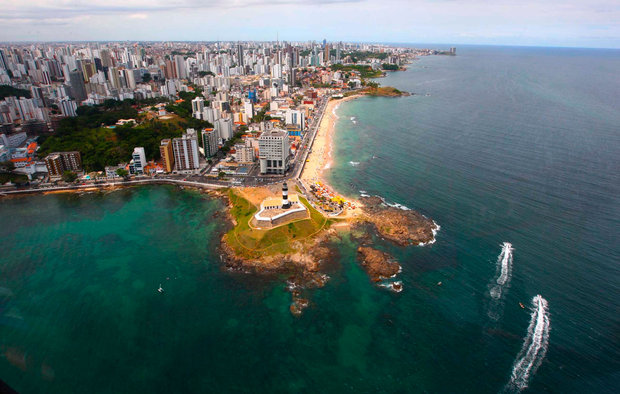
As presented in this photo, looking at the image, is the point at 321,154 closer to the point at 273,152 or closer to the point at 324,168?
the point at 324,168

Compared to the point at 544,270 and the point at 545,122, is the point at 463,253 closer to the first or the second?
the point at 544,270

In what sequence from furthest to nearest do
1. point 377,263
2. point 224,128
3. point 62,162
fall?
point 224,128 < point 62,162 < point 377,263

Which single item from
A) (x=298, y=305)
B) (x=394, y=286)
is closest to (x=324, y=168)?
(x=394, y=286)

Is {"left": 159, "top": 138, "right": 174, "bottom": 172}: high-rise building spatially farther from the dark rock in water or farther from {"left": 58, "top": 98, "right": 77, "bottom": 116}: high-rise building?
{"left": 58, "top": 98, "right": 77, "bottom": 116}: high-rise building

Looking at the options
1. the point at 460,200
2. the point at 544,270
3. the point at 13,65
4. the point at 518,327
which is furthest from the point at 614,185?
the point at 13,65

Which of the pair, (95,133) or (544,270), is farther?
(95,133)

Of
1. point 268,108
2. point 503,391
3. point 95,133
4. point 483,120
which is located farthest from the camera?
point 268,108

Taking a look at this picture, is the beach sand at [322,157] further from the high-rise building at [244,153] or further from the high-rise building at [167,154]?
the high-rise building at [167,154]
